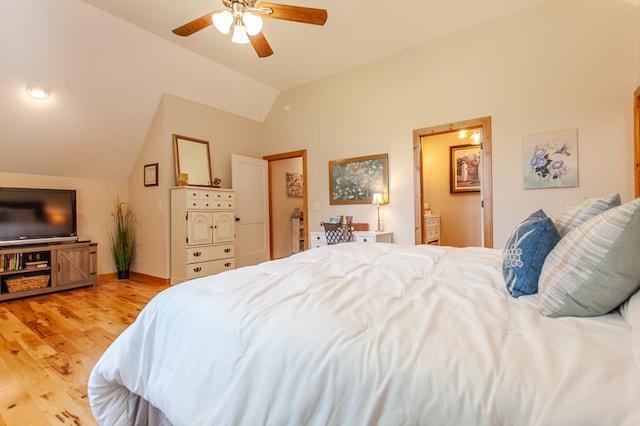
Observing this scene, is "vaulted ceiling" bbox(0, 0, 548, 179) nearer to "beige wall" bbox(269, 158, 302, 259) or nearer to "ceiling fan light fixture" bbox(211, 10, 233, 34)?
"ceiling fan light fixture" bbox(211, 10, 233, 34)

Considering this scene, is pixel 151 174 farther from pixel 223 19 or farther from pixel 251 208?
pixel 223 19

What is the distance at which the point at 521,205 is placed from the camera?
10.8ft

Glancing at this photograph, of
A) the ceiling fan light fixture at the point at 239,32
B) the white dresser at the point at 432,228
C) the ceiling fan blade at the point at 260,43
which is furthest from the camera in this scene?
the white dresser at the point at 432,228

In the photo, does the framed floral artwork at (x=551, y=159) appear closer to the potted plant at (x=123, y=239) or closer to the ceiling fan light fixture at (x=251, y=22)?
the ceiling fan light fixture at (x=251, y=22)

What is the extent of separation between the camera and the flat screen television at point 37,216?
3611 mm

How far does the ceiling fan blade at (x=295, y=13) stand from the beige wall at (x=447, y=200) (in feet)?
11.8

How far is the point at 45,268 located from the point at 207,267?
186 centimetres

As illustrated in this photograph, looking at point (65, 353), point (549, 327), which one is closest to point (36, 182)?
point (65, 353)

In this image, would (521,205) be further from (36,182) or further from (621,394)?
(36,182)

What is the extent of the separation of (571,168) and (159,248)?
4969mm

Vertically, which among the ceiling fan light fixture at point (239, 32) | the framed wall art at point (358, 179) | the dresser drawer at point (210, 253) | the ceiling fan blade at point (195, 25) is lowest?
the dresser drawer at point (210, 253)

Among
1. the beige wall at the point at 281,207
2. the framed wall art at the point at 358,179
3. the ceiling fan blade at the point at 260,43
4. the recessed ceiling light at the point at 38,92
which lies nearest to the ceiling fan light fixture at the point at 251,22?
the ceiling fan blade at the point at 260,43

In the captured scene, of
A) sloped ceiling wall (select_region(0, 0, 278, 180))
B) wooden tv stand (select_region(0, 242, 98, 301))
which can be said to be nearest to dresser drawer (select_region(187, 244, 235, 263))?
wooden tv stand (select_region(0, 242, 98, 301))

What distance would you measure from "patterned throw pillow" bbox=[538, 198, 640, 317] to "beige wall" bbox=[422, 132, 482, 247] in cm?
465
